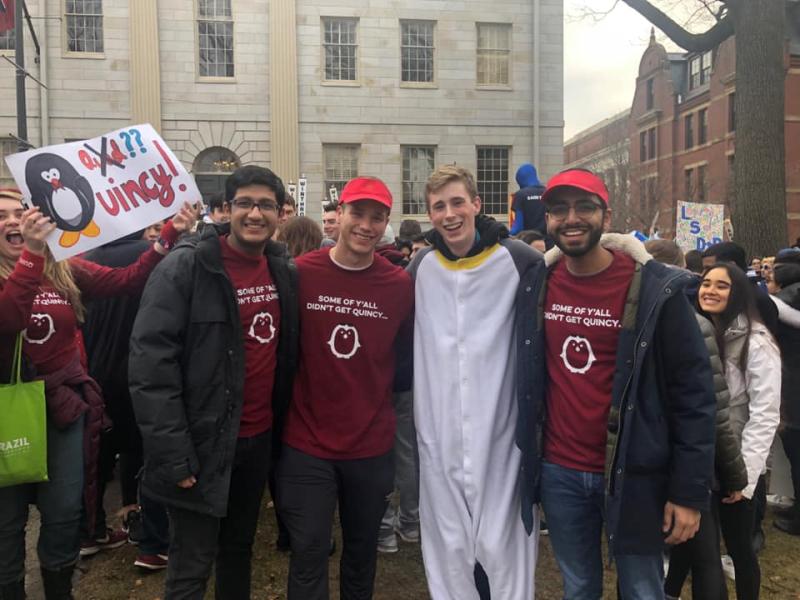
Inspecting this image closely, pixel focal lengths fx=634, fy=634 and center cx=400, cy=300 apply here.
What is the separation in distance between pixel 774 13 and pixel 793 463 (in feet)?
22.2

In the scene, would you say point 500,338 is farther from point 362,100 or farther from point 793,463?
point 362,100

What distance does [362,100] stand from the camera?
62.3ft

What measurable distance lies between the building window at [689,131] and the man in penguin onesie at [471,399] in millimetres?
44825

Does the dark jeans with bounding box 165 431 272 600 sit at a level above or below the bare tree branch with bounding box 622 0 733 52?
below

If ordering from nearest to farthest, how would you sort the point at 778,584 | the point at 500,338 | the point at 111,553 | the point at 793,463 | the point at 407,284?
the point at 500,338, the point at 407,284, the point at 778,584, the point at 111,553, the point at 793,463

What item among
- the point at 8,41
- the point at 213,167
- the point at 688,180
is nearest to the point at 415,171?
the point at 213,167

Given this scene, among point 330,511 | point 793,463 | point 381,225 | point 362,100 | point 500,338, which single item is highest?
point 362,100

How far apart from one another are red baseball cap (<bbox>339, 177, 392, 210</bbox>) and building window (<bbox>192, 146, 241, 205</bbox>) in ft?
54.0

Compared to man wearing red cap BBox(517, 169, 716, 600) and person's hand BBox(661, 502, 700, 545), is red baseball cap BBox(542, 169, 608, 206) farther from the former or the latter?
person's hand BBox(661, 502, 700, 545)

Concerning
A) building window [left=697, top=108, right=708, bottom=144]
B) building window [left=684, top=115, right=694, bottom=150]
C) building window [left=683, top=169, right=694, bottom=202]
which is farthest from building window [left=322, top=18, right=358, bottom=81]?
building window [left=684, top=115, right=694, bottom=150]

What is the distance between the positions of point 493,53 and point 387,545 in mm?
18116

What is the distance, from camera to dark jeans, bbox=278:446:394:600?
110 inches

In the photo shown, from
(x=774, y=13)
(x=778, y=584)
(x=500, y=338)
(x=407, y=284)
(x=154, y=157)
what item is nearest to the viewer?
(x=500, y=338)

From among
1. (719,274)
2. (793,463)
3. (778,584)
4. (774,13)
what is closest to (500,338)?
(719,274)
